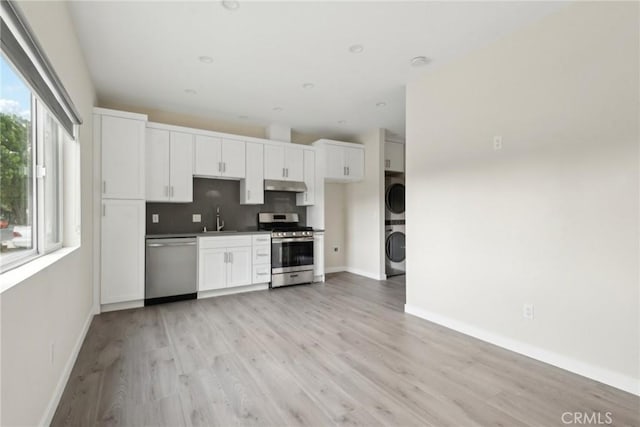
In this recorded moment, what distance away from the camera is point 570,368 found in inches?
89.6

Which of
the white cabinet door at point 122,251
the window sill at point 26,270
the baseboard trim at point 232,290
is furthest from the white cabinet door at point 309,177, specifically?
the window sill at point 26,270

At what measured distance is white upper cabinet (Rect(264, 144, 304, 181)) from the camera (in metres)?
4.95

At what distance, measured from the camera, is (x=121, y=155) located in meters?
3.74

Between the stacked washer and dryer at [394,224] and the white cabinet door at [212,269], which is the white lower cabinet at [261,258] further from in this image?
the stacked washer and dryer at [394,224]

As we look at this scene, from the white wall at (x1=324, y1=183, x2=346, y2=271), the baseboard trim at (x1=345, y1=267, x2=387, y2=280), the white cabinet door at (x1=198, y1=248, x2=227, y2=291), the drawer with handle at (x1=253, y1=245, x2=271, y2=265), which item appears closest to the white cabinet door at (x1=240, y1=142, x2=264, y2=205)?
the drawer with handle at (x1=253, y1=245, x2=271, y2=265)

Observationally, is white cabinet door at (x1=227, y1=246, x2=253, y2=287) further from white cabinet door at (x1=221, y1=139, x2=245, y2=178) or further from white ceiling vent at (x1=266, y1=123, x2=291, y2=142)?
Result: white ceiling vent at (x1=266, y1=123, x2=291, y2=142)

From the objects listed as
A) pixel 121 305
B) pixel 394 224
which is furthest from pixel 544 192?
pixel 121 305

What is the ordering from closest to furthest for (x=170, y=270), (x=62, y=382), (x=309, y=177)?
1. (x=62, y=382)
2. (x=170, y=270)
3. (x=309, y=177)

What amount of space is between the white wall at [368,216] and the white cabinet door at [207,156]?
8.59 ft

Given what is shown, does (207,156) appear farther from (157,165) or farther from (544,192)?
(544,192)

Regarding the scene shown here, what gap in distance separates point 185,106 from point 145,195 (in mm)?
1368

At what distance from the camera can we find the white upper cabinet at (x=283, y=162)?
4949mm

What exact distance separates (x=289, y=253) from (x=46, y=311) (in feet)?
11.0

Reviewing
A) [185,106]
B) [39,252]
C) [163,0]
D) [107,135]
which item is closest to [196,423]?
[39,252]
